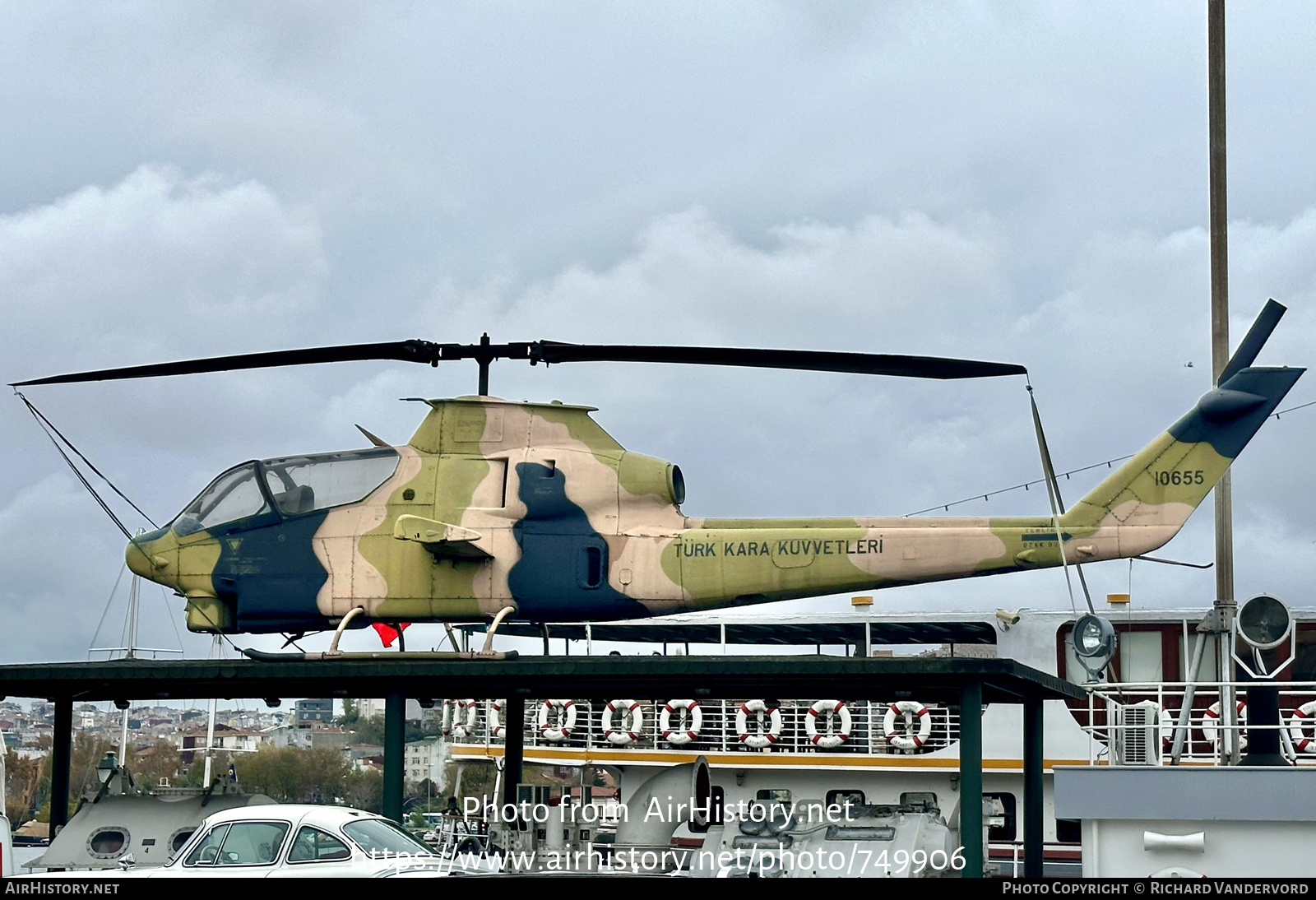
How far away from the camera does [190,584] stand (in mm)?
21969

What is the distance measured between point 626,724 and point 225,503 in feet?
47.9

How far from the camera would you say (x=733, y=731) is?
34.8 meters

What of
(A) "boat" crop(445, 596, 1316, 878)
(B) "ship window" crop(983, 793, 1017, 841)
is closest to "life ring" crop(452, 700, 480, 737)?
(A) "boat" crop(445, 596, 1316, 878)

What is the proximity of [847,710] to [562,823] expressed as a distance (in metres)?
11.9

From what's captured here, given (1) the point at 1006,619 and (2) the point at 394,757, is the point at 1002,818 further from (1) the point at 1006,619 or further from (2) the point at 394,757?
(2) the point at 394,757

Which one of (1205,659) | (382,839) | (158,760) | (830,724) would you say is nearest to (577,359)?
(382,839)

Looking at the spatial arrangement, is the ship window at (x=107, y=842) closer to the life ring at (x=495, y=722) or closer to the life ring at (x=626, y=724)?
the life ring at (x=626, y=724)

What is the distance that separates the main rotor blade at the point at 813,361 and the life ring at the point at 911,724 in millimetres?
12758

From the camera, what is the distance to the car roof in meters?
16.6

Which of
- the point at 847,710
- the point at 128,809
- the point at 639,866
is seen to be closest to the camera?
the point at 639,866
